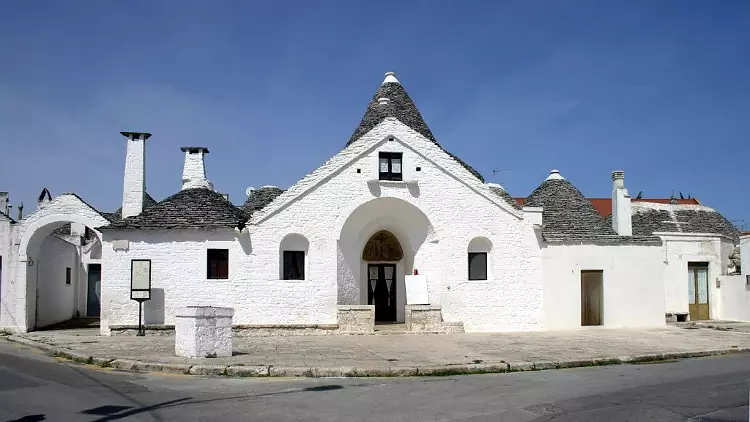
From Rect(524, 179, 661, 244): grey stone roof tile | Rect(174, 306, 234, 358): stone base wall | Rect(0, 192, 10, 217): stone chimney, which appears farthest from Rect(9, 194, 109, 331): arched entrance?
Rect(524, 179, 661, 244): grey stone roof tile

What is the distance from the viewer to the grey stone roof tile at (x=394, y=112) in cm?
2557

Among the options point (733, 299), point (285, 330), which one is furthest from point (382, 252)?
point (733, 299)

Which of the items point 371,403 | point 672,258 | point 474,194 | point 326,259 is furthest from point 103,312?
point 672,258

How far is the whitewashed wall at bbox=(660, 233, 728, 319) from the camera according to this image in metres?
25.5

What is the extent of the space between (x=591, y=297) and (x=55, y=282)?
1906 cm

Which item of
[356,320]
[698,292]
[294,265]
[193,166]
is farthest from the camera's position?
[698,292]

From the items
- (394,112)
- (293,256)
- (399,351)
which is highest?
(394,112)

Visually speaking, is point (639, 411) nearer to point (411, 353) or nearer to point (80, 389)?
point (411, 353)

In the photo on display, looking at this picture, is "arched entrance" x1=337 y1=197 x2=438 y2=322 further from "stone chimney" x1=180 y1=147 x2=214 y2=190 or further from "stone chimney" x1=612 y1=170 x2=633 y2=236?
"stone chimney" x1=612 y1=170 x2=633 y2=236

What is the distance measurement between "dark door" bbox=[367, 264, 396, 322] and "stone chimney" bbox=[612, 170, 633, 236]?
8193 millimetres

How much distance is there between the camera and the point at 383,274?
74.1 ft

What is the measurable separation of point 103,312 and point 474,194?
11.6m

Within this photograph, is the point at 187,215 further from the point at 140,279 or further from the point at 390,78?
the point at 390,78

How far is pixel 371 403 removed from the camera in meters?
9.20
